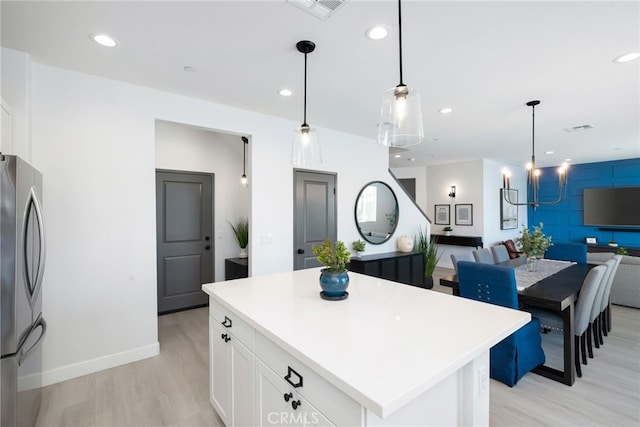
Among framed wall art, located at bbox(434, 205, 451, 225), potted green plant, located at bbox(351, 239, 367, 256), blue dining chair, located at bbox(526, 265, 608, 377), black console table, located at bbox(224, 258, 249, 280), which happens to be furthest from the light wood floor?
framed wall art, located at bbox(434, 205, 451, 225)

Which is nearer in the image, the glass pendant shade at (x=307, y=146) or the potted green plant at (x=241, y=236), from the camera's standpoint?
the glass pendant shade at (x=307, y=146)

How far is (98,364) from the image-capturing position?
8.82 feet

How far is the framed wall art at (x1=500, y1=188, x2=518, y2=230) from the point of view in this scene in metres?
7.39

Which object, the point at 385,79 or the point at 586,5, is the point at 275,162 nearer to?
the point at 385,79

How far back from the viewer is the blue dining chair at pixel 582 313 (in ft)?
8.23

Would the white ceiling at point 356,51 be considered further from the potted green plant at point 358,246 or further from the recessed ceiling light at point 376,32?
the potted green plant at point 358,246

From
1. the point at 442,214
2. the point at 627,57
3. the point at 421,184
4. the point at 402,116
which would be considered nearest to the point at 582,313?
the point at 627,57

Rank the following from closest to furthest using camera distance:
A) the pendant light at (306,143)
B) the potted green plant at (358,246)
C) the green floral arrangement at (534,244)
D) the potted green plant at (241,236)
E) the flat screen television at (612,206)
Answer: the pendant light at (306,143)
the green floral arrangement at (534,244)
the potted green plant at (358,246)
the potted green plant at (241,236)
the flat screen television at (612,206)

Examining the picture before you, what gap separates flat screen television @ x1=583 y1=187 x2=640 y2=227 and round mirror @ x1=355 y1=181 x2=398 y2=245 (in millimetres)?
5649

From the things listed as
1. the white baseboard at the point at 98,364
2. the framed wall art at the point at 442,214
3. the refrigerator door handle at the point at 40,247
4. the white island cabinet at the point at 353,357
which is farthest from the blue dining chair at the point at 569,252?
the refrigerator door handle at the point at 40,247

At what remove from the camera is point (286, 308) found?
5.39 ft

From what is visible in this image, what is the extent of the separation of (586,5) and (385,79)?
1.37 m

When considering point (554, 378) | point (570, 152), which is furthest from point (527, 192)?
point (554, 378)

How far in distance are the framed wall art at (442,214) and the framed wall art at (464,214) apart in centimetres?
23
